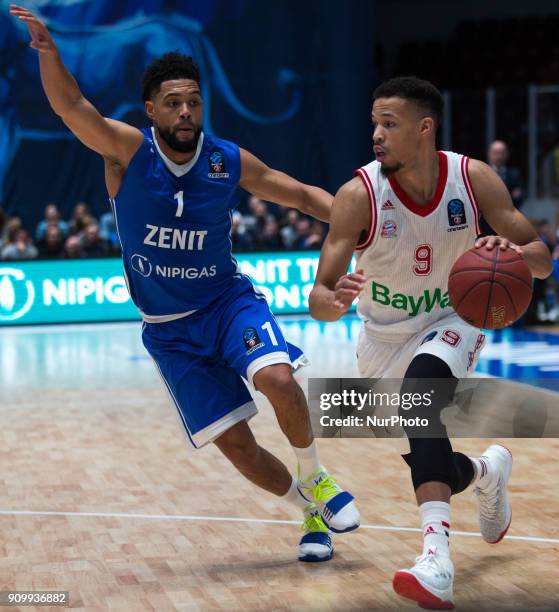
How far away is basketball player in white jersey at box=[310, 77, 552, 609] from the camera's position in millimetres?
4102

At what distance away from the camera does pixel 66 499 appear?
5.68 meters

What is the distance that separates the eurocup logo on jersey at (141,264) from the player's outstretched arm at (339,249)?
2.67 feet

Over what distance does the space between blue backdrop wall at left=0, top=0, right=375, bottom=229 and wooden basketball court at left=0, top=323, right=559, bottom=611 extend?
1306 centimetres

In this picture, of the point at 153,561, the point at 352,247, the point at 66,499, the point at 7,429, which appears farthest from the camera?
the point at 7,429

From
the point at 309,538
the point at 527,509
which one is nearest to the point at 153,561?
the point at 309,538

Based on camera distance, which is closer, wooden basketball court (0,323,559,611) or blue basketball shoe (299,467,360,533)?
wooden basketball court (0,323,559,611)

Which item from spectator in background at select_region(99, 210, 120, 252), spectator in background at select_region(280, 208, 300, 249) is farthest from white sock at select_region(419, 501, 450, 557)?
spectator in background at select_region(99, 210, 120, 252)

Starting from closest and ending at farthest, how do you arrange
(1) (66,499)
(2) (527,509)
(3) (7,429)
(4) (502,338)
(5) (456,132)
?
(2) (527,509) → (1) (66,499) → (3) (7,429) → (4) (502,338) → (5) (456,132)

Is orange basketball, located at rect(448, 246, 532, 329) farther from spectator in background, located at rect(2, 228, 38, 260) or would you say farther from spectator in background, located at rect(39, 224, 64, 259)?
spectator in background, located at rect(39, 224, 64, 259)

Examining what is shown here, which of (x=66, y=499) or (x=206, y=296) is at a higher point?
(x=206, y=296)

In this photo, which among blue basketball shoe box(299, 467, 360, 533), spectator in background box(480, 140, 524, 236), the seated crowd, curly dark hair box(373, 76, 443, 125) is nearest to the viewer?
curly dark hair box(373, 76, 443, 125)

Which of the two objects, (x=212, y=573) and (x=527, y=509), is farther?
(x=527, y=509)

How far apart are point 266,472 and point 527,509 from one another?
1.40 metres

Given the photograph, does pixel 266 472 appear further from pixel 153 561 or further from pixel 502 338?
pixel 502 338
